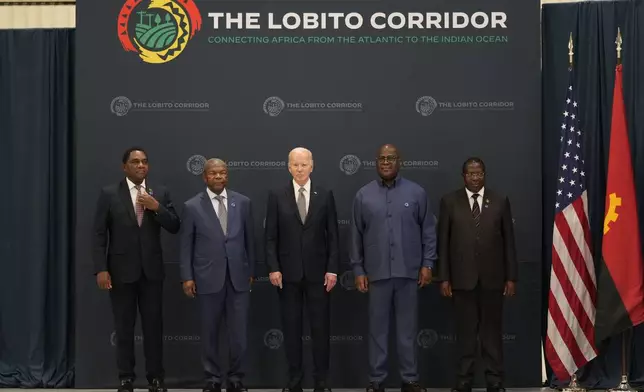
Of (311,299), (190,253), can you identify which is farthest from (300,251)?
(190,253)

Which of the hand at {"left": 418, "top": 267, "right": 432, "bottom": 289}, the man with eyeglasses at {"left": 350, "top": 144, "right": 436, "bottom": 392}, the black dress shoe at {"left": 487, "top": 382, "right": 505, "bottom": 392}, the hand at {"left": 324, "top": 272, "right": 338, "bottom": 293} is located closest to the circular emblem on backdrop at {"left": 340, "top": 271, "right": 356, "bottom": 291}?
the man with eyeglasses at {"left": 350, "top": 144, "right": 436, "bottom": 392}

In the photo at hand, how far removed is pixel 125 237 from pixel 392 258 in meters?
2.03

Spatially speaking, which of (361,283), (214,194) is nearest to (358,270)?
(361,283)

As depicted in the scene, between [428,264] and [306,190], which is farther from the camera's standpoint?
[306,190]

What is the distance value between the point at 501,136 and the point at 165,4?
A: 9.99 feet

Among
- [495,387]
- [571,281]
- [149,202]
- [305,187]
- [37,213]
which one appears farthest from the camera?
[37,213]

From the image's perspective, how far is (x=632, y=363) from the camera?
24.2ft

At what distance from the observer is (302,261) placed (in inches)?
266

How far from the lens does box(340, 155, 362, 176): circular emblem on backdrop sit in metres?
7.52

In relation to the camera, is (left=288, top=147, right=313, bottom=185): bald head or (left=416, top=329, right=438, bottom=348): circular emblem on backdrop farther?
(left=416, top=329, right=438, bottom=348): circular emblem on backdrop

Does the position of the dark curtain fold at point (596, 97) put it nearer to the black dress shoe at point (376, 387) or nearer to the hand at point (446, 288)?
the hand at point (446, 288)

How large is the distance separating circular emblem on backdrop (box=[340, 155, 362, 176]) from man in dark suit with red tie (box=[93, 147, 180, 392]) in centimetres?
150

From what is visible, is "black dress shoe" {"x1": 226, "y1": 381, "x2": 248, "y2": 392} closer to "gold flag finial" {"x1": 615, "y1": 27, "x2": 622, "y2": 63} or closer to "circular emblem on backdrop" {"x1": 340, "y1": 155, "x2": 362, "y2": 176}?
"circular emblem on backdrop" {"x1": 340, "y1": 155, "x2": 362, "y2": 176}

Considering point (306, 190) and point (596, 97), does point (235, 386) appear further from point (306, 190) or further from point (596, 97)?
A: point (596, 97)
